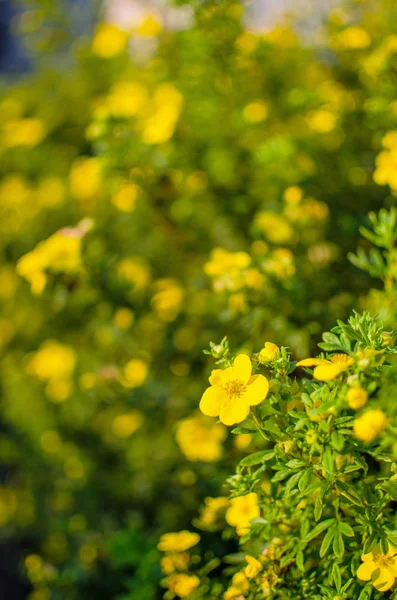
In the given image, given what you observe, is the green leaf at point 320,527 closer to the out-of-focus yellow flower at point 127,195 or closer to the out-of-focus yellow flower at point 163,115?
the out-of-focus yellow flower at point 127,195

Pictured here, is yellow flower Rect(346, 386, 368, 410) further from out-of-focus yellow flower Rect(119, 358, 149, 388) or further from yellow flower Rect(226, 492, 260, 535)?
out-of-focus yellow flower Rect(119, 358, 149, 388)

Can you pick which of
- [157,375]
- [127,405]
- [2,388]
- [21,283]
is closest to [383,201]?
[157,375]

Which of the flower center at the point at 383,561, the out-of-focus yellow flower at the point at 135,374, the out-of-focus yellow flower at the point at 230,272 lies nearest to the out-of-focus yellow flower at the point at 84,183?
the out-of-focus yellow flower at the point at 135,374

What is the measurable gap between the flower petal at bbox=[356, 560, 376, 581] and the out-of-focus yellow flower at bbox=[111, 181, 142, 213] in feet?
4.42

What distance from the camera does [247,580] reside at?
109cm

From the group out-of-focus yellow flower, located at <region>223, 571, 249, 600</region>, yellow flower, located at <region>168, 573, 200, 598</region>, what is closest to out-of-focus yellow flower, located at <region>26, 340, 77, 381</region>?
yellow flower, located at <region>168, 573, 200, 598</region>

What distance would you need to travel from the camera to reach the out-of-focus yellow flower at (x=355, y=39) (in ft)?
6.69

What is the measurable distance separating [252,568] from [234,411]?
33 centimetres

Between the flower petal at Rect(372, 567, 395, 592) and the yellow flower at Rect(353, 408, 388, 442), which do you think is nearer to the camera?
the yellow flower at Rect(353, 408, 388, 442)

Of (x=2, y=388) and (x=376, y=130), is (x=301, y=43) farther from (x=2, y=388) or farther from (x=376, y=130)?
(x=2, y=388)

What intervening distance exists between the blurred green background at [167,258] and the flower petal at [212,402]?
0.55 m

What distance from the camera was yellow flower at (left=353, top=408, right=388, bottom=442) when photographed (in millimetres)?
778

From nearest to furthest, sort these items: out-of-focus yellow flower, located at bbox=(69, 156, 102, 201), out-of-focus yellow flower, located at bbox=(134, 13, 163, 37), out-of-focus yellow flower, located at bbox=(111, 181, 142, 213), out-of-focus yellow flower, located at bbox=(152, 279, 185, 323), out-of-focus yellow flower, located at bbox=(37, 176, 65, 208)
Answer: out-of-focus yellow flower, located at bbox=(111, 181, 142, 213), out-of-focus yellow flower, located at bbox=(152, 279, 185, 323), out-of-focus yellow flower, located at bbox=(69, 156, 102, 201), out-of-focus yellow flower, located at bbox=(134, 13, 163, 37), out-of-focus yellow flower, located at bbox=(37, 176, 65, 208)

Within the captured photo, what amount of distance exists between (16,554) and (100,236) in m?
1.68
